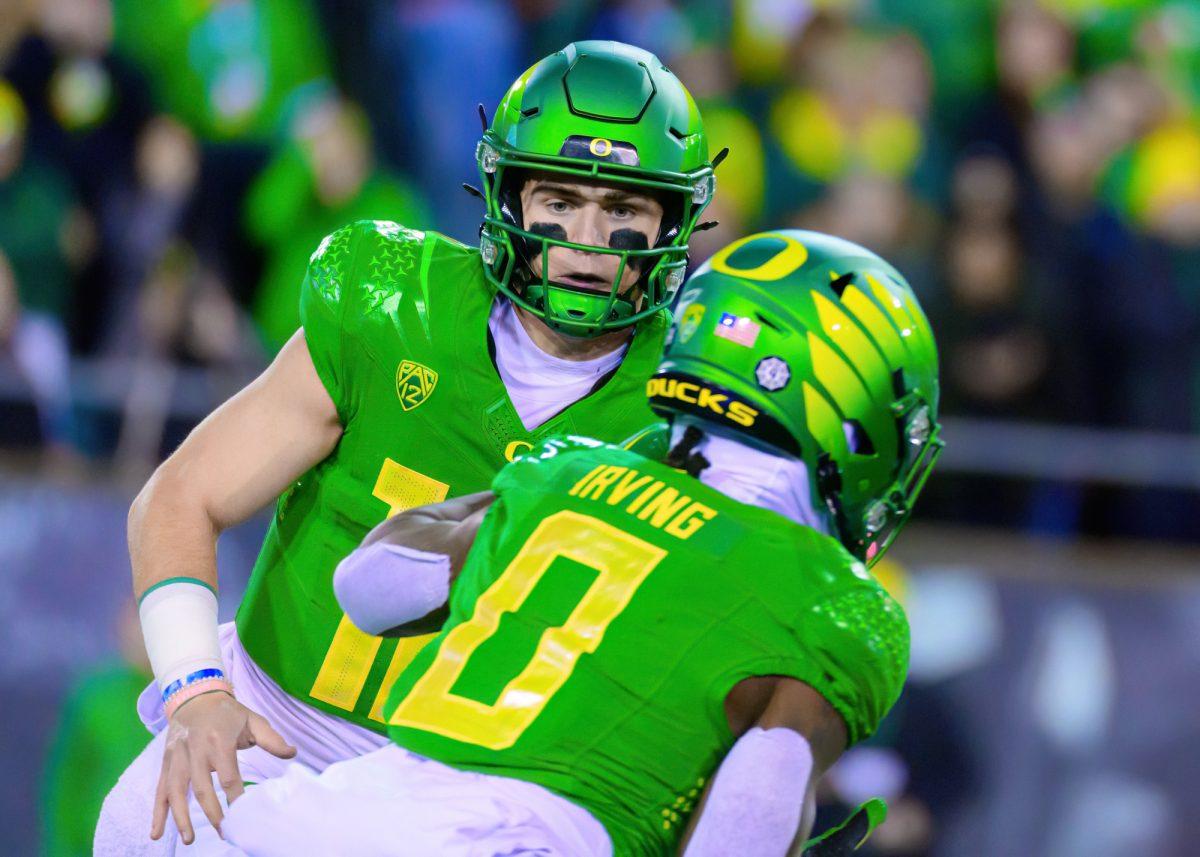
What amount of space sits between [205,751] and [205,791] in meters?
0.08

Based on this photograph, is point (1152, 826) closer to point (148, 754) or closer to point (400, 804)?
point (148, 754)

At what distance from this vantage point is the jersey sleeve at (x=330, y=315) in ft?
8.00

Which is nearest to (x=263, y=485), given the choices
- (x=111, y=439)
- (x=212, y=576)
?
(x=212, y=576)

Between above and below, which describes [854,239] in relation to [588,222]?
below

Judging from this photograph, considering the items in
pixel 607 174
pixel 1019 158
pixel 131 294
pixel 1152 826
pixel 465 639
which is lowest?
pixel 1152 826

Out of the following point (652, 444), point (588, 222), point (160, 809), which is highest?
point (588, 222)

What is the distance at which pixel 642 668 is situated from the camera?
67.7 inches

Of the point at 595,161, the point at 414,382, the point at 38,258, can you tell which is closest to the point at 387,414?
the point at 414,382

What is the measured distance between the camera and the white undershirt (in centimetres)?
244

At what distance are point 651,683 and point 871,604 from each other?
254 mm

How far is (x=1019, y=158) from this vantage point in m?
5.31

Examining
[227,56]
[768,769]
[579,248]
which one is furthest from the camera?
[227,56]

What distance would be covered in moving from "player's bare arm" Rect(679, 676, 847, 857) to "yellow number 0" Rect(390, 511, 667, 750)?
17cm

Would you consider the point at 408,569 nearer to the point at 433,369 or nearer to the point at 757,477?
the point at 757,477
